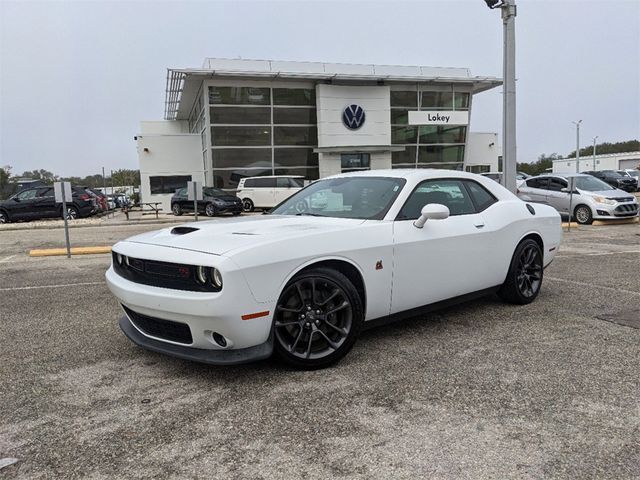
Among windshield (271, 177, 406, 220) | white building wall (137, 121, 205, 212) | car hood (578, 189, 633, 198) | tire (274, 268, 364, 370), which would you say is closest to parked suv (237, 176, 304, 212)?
white building wall (137, 121, 205, 212)

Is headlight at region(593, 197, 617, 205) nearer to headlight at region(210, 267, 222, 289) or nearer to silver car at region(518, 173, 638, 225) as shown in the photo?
silver car at region(518, 173, 638, 225)

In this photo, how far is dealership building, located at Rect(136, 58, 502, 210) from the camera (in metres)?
25.3

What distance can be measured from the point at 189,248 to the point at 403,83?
87.6 ft

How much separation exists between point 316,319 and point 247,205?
67.6 ft

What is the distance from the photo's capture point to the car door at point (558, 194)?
15.8 meters

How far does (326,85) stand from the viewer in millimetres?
26453

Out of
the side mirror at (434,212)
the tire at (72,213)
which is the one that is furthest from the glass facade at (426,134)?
the side mirror at (434,212)

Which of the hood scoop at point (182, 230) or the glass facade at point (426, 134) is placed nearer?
the hood scoop at point (182, 230)

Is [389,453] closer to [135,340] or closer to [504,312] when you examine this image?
[135,340]

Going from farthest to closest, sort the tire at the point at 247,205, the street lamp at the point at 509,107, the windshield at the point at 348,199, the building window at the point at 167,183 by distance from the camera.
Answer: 1. the building window at the point at 167,183
2. the tire at the point at 247,205
3. the street lamp at the point at 509,107
4. the windshield at the point at 348,199

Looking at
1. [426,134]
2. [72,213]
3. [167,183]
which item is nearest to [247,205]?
[167,183]

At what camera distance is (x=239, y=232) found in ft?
12.1

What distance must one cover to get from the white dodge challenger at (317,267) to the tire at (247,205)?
18.8m

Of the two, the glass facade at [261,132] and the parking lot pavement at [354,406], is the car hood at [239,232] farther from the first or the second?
the glass facade at [261,132]
